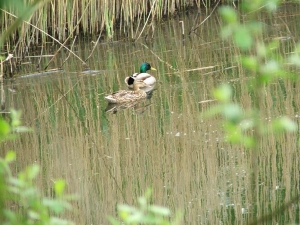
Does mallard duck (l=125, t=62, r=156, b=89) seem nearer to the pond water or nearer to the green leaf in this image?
the pond water

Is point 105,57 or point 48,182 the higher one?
point 105,57

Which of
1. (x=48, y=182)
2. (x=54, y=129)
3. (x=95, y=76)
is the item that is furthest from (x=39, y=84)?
(x=48, y=182)

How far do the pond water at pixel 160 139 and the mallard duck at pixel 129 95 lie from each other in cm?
16

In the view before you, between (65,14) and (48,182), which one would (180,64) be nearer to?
(65,14)

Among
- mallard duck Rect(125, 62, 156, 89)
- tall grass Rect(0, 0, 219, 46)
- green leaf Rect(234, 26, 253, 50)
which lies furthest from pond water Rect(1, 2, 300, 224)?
green leaf Rect(234, 26, 253, 50)

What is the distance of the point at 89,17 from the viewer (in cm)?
1150

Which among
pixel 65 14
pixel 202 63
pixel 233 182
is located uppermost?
pixel 65 14

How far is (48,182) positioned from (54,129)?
144cm

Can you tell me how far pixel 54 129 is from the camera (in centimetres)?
720

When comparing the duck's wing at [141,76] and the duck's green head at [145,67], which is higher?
the duck's green head at [145,67]

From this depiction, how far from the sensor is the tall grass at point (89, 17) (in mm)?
10484

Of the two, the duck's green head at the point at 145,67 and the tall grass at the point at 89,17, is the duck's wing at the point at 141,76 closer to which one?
the duck's green head at the point at 145,67

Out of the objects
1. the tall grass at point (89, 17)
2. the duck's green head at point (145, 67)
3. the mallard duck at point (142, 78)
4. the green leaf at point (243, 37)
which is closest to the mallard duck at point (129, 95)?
the mallard duck at point (142, 78)

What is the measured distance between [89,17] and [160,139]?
535 cm
